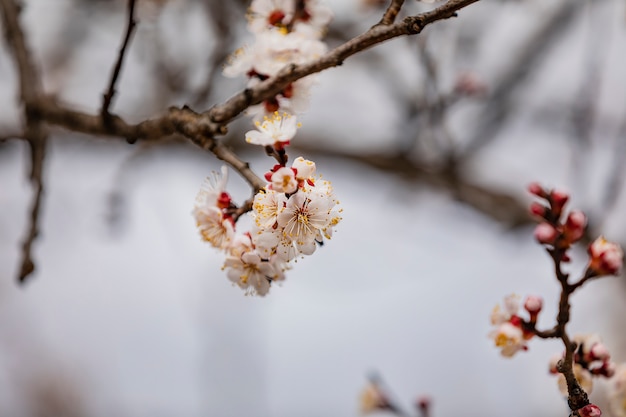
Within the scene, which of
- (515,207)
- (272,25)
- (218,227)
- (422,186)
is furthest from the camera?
(422,186)

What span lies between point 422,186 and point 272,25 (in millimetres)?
2023

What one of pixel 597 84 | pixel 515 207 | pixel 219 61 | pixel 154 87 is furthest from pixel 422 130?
pixel 154 87

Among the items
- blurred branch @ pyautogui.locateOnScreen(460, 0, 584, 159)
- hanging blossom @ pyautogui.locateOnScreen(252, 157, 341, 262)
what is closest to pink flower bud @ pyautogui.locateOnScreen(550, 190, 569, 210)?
hanging blossom @ pyautogui.locateOnScreen(252, 157, 341, 262)

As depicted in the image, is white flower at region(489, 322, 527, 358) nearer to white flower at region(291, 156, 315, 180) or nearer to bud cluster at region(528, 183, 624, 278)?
bud cluster at region(528, 183, 624, 278)

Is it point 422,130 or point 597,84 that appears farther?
point 422,130

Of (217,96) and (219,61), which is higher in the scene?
(217,96)

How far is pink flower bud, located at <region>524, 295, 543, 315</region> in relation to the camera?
1100 millimetres

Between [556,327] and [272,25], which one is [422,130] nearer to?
[272,25]

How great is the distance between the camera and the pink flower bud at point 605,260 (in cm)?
104

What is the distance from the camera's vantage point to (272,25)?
48.8 inches

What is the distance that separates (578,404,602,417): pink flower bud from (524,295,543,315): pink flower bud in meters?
0.24

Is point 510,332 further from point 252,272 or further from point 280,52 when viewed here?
point 280,52

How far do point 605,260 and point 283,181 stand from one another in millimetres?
565

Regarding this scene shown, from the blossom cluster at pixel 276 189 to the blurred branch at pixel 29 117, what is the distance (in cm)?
56
